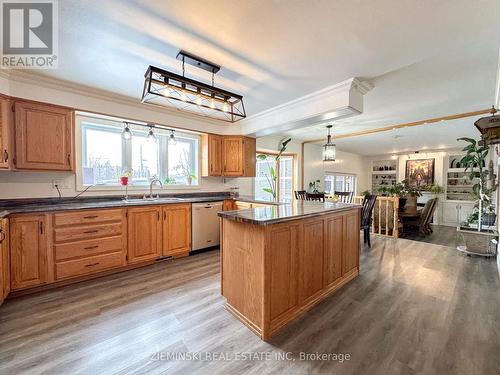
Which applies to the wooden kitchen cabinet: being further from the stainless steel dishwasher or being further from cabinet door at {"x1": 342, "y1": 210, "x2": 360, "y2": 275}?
cabinet door at {"x1": 342, "y1": 210, "x2": 360, "y2": 275}

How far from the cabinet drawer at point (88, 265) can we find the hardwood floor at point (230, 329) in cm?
15

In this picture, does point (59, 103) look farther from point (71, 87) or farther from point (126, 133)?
point (126, 133)

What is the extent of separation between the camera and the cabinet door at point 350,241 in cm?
260

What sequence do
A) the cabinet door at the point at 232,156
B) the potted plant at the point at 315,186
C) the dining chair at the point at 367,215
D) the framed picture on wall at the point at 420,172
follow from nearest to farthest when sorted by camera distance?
1. the dining chair at the point at 367,215
2. the cabinet door at the point at 232,156
3. the potted plant at the point at 315,186
4. the framed picture on wall at the point at 420,172

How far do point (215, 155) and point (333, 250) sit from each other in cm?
290

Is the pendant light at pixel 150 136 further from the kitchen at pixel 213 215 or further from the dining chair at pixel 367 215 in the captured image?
the dining chair at pixel 367 215

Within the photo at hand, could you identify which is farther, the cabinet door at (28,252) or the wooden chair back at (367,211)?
the wooden chair back at (367,211)

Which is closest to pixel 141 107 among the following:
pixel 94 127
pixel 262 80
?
pixel 94 127

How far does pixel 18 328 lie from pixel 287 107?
3904mm

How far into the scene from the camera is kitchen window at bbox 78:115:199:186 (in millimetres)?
3258

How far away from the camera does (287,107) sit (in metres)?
3.45

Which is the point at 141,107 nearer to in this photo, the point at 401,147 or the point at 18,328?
the point at 18,328

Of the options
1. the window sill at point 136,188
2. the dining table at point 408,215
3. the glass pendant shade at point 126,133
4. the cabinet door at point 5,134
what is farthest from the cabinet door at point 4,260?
the dining table at point 408,215

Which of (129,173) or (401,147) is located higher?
(401,147)
